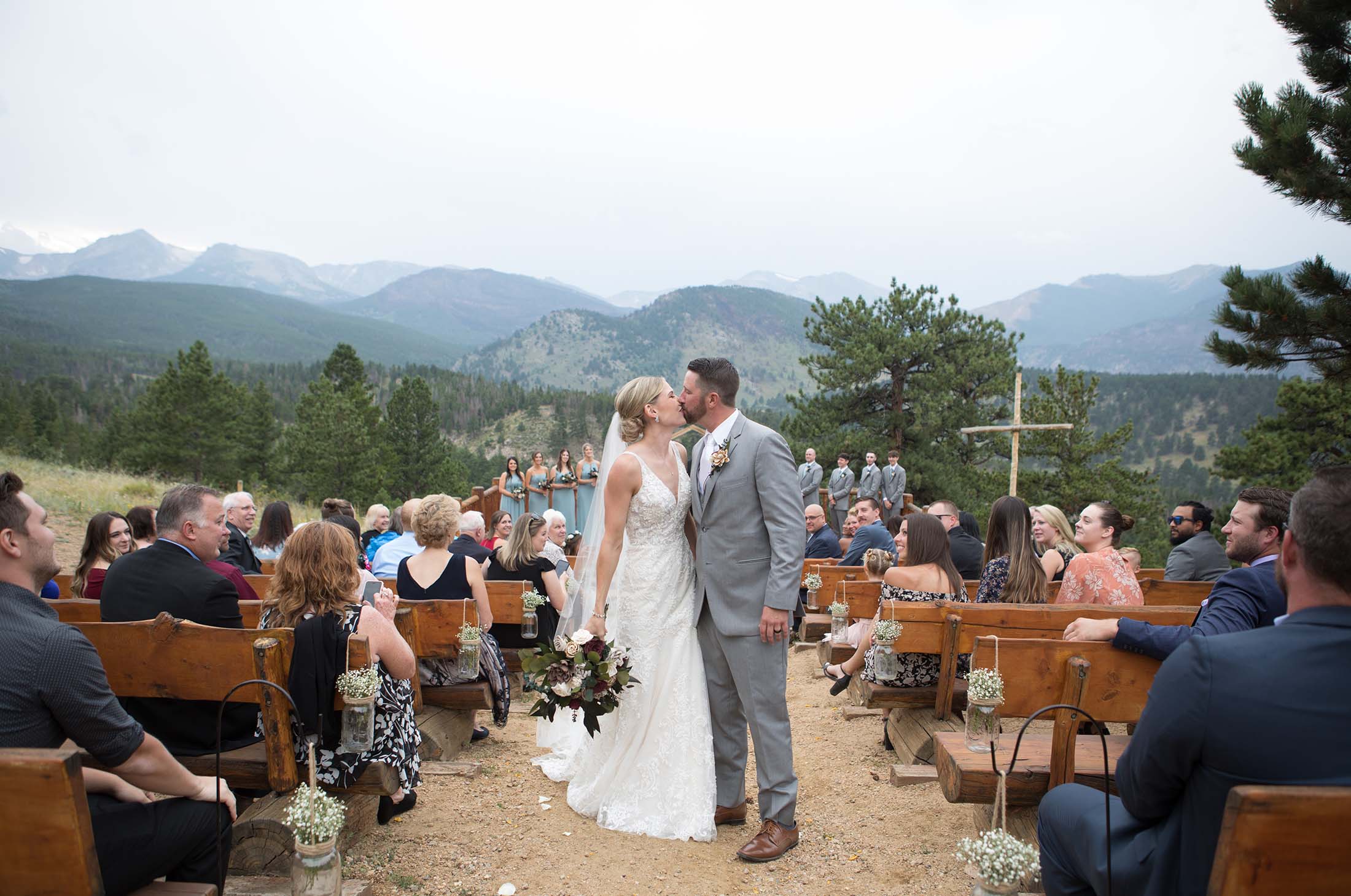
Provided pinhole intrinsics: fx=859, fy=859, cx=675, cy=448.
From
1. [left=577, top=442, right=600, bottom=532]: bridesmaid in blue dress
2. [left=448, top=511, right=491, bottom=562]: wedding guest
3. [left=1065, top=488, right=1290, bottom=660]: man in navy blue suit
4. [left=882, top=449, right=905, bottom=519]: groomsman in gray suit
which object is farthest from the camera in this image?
[left=882, top=449, right=905, bottom=519]: groomsman in gray suit

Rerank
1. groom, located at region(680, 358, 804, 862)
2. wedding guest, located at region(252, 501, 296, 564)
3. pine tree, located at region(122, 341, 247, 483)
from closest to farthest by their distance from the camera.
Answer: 1. groom, located at region(680, 358, 804, 862)
2. wedding guest, located at region(252, 501, 296, 564)
3. pine tree, located at region(122, 341, 247, 483)

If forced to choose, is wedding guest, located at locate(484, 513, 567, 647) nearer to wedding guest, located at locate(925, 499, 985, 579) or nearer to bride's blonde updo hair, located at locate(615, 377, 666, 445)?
bride's blonde updo hair, located at locate(615, 377, 666, 445)

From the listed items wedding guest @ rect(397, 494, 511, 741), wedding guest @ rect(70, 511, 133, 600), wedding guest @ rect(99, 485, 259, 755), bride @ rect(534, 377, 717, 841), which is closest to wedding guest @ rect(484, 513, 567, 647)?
wedding guest @ rect(397, 494, 511, 741)

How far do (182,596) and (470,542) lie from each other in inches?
117

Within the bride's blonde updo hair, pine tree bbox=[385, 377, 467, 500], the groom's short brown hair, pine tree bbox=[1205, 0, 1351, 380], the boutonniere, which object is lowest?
pine tree bbox=[385, 377, 467, 500]

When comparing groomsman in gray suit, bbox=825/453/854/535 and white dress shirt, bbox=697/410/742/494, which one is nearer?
white dress shirt, bbox=697/410/742/494

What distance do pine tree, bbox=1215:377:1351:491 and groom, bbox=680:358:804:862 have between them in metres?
23.0

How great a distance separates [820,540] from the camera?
9.87 metres

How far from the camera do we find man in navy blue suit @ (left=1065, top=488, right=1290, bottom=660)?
118 inches

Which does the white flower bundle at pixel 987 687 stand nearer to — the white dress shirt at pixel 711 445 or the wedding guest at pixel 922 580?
the white dress shirt at pixel 711 445

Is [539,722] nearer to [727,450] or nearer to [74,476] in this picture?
[727,450]

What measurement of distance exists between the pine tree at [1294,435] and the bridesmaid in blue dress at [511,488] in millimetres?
19095

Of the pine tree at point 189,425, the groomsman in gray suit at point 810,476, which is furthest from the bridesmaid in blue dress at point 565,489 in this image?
the pine tree at point 189,425

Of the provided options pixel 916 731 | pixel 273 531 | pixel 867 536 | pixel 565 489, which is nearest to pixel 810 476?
pixel 565 489
